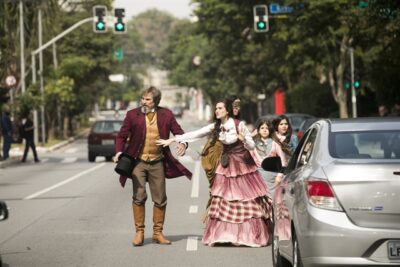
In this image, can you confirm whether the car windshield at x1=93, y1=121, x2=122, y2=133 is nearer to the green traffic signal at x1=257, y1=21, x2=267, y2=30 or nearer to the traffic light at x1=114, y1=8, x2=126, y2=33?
the traffic light at x1=114, y1=8, x2=126, y2=33

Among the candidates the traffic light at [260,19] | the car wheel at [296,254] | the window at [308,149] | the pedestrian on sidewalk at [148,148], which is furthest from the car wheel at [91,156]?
the car wheel at [296,254]

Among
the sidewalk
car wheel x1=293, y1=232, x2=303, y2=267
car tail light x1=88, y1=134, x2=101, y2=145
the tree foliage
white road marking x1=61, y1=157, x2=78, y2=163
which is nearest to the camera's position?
car wheel x1=293, y1=232, x2=303, y2=267

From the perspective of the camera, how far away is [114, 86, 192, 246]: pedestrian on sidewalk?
12.0m

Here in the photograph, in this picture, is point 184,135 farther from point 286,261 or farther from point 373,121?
point 373,121

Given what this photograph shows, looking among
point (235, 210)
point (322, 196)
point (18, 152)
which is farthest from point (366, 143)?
point (18, 152)

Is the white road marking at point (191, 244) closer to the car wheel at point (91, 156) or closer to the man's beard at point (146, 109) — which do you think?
the man's beard at point (146, 109)

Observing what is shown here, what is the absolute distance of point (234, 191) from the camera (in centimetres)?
1201

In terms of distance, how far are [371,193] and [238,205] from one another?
467cm

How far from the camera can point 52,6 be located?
54281 mm

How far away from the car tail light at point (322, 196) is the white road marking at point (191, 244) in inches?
172

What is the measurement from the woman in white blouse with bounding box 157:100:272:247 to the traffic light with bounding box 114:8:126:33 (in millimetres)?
24487

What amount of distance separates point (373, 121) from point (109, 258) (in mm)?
3867

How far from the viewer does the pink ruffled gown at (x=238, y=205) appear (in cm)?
1183

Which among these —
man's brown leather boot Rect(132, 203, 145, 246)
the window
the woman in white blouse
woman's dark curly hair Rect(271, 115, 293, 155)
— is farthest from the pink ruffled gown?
the window
